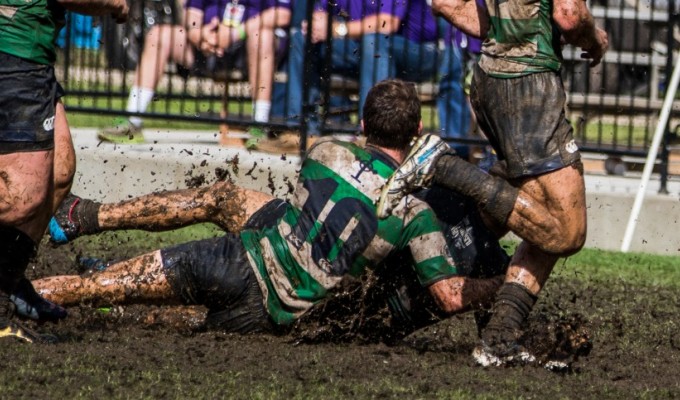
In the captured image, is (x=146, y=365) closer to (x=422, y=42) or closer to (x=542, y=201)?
(x=542, y=201)

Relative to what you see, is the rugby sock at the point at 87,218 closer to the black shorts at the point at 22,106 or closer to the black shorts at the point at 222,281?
the black shorts at the point at 222,281

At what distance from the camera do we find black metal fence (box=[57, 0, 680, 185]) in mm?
11023

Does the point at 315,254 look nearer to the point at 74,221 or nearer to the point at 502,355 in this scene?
the point at 502,355

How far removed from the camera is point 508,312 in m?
6.13

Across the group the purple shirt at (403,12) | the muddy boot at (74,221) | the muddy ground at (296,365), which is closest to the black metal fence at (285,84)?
the purple shirt at (403,12)

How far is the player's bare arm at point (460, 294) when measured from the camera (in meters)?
6.11

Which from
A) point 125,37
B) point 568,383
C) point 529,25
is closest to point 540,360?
point 568,383

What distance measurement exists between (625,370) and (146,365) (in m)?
2.05

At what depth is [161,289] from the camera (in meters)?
6.29

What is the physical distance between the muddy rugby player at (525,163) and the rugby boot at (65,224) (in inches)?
73.2

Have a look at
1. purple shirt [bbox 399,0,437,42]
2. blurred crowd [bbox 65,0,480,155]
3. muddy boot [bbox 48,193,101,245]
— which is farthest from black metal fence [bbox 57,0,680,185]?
muddy boot [bbox 48,193,101,245]

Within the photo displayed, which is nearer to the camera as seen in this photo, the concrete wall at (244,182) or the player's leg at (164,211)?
the player's leg at (164,211)

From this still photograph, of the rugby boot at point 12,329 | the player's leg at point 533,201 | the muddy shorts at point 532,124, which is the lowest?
the rugby boot at point 12,329

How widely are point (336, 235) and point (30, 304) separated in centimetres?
142
